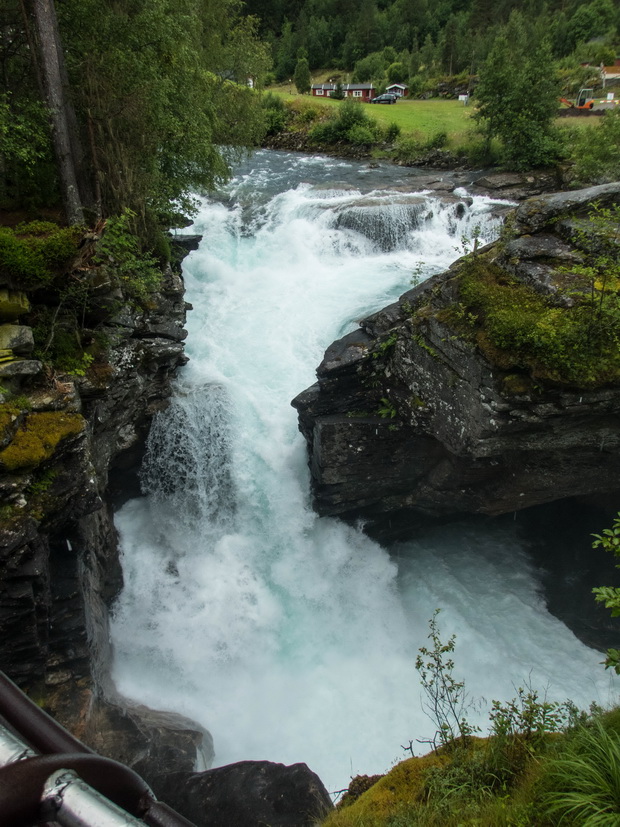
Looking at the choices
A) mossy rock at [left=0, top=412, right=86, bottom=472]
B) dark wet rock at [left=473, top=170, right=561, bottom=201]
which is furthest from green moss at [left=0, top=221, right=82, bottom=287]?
dark wet rock at [left=473, top=170, right=561, bottom=201]

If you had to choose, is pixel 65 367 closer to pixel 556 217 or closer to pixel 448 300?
pixel 448 300

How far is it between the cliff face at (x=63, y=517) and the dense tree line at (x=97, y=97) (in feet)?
10.9

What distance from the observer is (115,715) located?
8797 mm

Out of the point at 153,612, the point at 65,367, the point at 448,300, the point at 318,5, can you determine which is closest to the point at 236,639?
the point at 153,612

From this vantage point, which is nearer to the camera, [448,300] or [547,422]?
[547,422]

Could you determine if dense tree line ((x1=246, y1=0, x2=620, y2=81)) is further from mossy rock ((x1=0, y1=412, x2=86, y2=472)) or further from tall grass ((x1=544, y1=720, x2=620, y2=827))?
tall grass ((x1=544, y1=720, x2=620, y2=827))

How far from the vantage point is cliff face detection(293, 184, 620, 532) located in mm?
9008

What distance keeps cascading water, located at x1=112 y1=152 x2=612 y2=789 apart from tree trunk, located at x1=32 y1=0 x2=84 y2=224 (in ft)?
16.2

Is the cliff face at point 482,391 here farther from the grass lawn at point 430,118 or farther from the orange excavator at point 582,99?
the orange excavator at point 582,99

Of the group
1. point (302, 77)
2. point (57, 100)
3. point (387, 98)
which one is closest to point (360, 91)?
point (387, 98)

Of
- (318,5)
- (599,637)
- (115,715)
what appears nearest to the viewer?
(115,715)

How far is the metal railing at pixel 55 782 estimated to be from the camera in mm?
1069

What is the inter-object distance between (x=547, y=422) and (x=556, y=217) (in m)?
4.53

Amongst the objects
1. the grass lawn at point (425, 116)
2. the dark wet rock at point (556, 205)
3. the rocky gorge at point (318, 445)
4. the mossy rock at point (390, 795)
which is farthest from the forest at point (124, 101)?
the grass lawn at point (425, 116)
